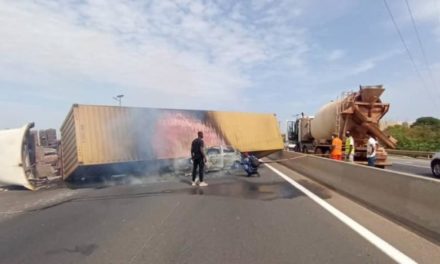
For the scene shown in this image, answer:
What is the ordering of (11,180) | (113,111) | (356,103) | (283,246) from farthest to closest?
(356,103) → (113,111) → (11,180) → (283,246)

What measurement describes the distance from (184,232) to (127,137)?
39.3 feet

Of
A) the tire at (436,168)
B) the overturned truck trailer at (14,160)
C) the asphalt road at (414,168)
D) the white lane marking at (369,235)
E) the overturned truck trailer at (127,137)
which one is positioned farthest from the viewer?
the asphalt road at (414,168)

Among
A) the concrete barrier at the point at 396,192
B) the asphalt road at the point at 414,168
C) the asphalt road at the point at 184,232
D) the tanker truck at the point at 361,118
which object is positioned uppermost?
the tanker truck at the point at 361,118

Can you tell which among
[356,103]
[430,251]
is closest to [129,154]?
[356,103]

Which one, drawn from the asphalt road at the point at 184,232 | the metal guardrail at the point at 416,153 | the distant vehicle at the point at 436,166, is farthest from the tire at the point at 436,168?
the metal guardrail at the point at 416,153


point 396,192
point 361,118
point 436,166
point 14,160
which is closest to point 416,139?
point 361,118

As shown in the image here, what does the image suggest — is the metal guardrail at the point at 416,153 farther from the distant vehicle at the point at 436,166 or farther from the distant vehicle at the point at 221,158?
the distant vehicle at the point at 221,158

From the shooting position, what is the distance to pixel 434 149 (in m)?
41.3

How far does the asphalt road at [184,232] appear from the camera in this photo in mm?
5949

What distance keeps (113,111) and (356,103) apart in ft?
36.1

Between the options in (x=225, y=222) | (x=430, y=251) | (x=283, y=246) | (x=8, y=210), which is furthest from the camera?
(x=8, y=210)

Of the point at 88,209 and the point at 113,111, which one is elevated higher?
the point at 113,111

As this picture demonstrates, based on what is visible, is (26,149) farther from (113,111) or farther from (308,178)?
(308,178)

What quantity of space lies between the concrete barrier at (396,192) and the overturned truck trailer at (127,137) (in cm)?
887
